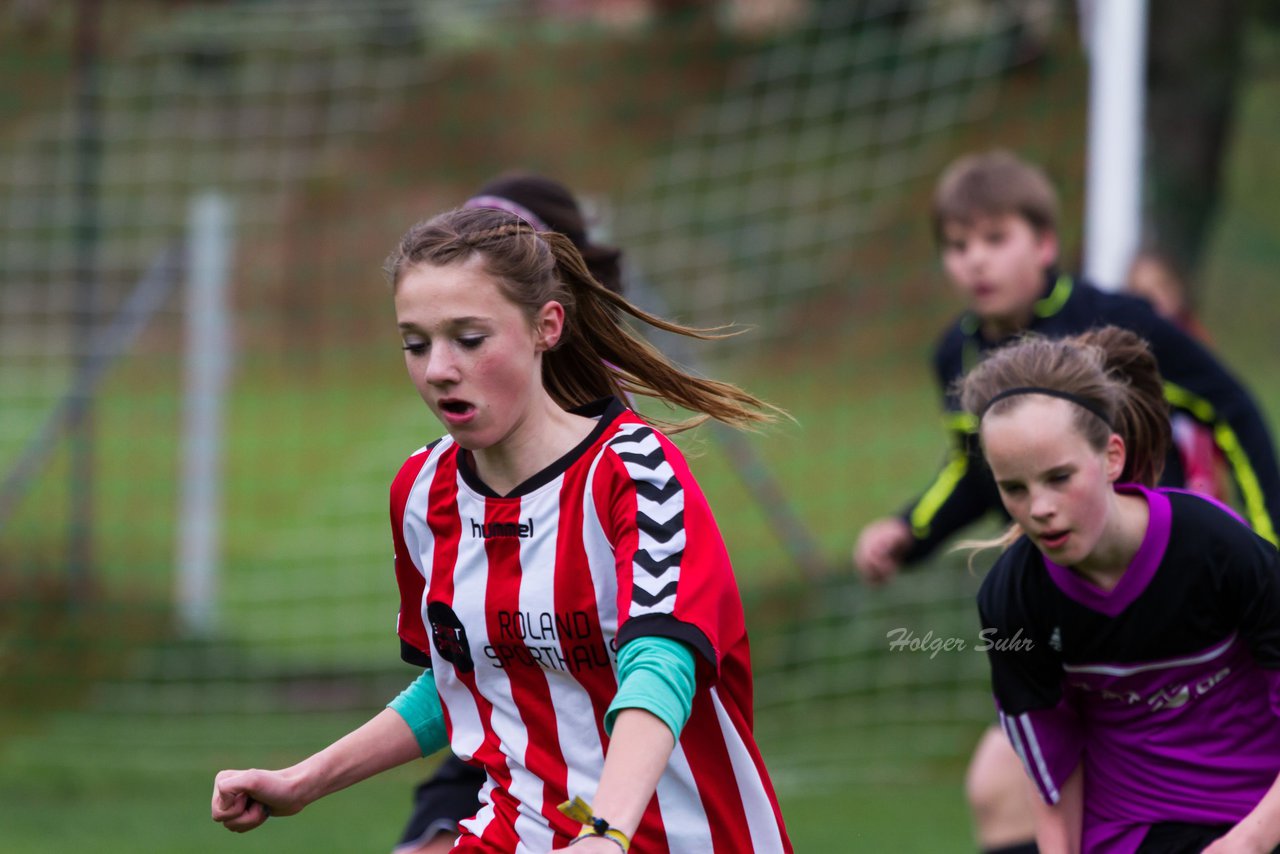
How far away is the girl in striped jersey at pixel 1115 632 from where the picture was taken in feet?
9.20

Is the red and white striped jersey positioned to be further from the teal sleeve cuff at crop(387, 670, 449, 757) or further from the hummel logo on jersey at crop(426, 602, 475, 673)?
the teal sleeve cuff at crop(387, 670, 449, 757)

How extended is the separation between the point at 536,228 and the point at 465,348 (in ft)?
2.40

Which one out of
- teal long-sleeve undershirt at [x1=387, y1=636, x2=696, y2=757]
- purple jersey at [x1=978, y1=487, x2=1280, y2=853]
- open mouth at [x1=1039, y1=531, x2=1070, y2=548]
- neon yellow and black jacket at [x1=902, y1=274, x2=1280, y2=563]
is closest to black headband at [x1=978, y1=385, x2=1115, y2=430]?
purple jersey at [x1=978, y1=487, x2=1280, y2=853]

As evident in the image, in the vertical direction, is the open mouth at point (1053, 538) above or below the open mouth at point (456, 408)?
below

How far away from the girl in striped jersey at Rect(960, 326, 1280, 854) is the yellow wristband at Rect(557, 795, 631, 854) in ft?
3.37

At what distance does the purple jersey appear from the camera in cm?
283

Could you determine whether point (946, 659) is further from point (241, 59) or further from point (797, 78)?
point (241, 59)

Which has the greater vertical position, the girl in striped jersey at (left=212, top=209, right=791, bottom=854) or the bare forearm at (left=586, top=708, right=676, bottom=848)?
the girl in striped jersey at (left=212, top=209, right=791, bottom=854)

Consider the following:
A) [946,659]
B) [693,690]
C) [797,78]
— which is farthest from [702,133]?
[693,690]

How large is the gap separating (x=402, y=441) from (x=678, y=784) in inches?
293

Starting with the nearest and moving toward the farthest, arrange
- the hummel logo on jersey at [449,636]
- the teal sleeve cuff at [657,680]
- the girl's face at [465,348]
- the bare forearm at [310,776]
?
the teal sleeve cuff at [657,680] → the girl's face at [465,348] → the bare forearm at [310,776] → the hummel logo on jersey at [449,636]

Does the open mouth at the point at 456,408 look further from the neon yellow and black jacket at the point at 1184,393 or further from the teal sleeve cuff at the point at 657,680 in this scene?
the neon yellow and black jacket at the point at 1184,393

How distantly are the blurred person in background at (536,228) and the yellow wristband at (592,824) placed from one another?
94cm

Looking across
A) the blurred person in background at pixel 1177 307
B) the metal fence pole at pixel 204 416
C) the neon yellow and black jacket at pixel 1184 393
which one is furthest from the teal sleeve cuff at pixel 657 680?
the metal fence pole at pixel 204 416
